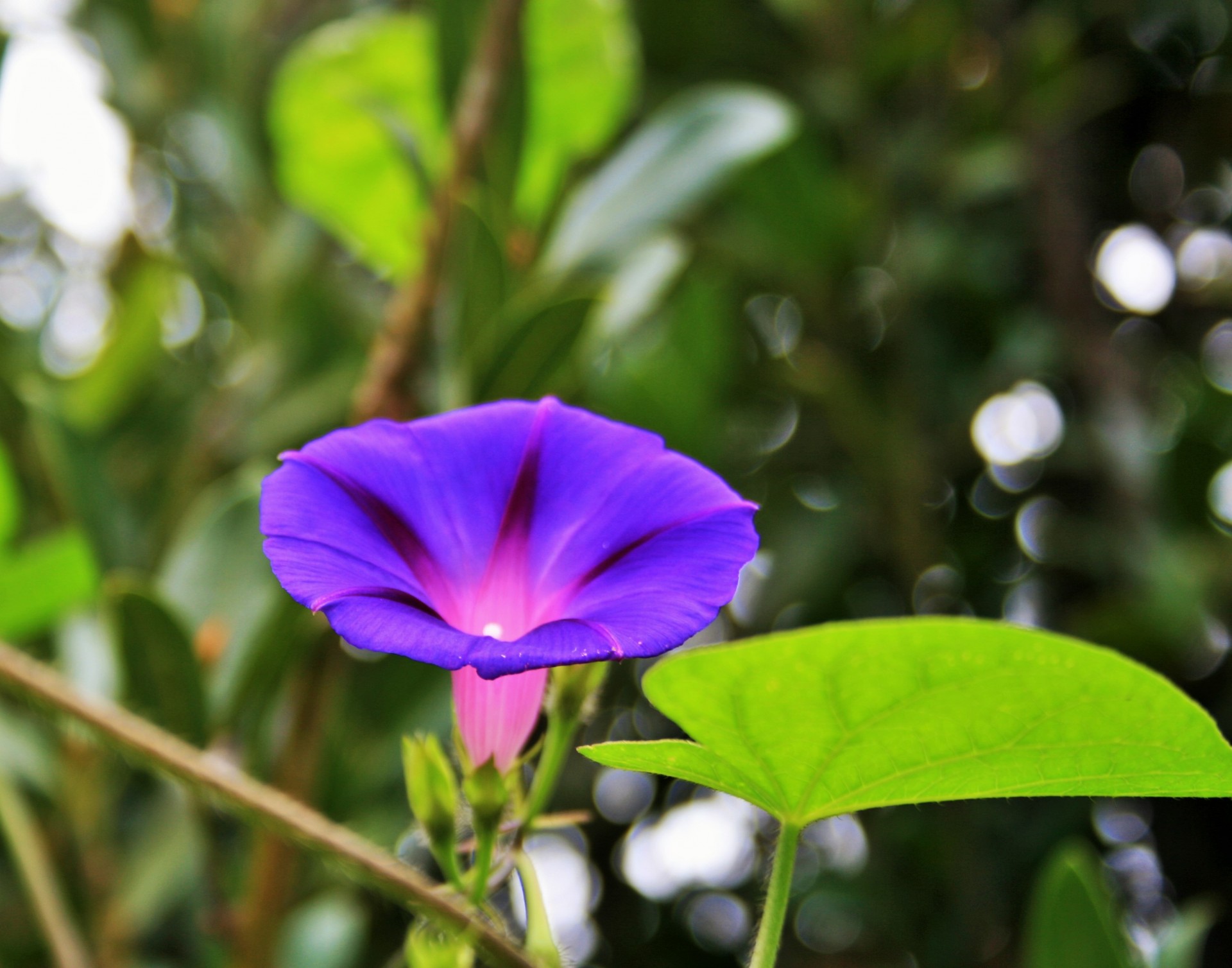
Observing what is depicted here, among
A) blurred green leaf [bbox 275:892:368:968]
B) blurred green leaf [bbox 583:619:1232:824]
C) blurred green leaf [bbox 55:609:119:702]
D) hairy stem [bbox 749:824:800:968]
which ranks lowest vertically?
blurred green leaf [bbox 275:892:368:968]

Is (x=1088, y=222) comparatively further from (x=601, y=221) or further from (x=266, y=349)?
(x=266, y=349)

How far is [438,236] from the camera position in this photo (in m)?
0.90

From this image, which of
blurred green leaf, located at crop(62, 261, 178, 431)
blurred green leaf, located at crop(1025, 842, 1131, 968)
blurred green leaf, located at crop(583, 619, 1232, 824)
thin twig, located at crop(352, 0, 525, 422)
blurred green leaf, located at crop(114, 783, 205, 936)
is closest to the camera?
blurred green leaf, located at crop(583, 619, 1232, 824)

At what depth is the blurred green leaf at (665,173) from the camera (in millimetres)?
978

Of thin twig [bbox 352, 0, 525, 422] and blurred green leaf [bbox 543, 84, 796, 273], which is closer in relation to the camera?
thin twig [bbox 352, 0, 525, 422]

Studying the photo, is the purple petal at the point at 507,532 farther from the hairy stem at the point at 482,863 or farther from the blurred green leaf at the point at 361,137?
the blurred green leaf at the point at 361,137

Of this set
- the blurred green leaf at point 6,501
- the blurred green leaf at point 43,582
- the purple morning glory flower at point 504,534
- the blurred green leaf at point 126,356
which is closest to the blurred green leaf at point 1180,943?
the purple morning glory flower at point 504,534

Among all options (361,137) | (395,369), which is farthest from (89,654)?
(361,137)

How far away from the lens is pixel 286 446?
1.34m

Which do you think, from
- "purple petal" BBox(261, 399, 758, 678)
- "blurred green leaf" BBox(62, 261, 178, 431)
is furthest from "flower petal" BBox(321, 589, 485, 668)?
"blurred green leaf" BBox(62, 261, 178, 431)

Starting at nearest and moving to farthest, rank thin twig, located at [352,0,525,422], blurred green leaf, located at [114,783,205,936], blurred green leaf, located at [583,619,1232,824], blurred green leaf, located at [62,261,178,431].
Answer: blurred green leaf, located at [583,619,1232,824]
thin twig, located at [352,0,525,422]
blurred green leaf, located at [114,783,205,936]
blurred green leaf, located at [62,261,178,431]

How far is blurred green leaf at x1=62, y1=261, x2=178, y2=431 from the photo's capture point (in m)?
1.40

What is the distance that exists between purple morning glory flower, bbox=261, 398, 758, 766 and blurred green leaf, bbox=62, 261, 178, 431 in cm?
102

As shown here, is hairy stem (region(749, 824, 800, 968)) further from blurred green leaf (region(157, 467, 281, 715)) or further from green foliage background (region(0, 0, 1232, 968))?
blurred green leaf (region(157, 467, 281, 715))
